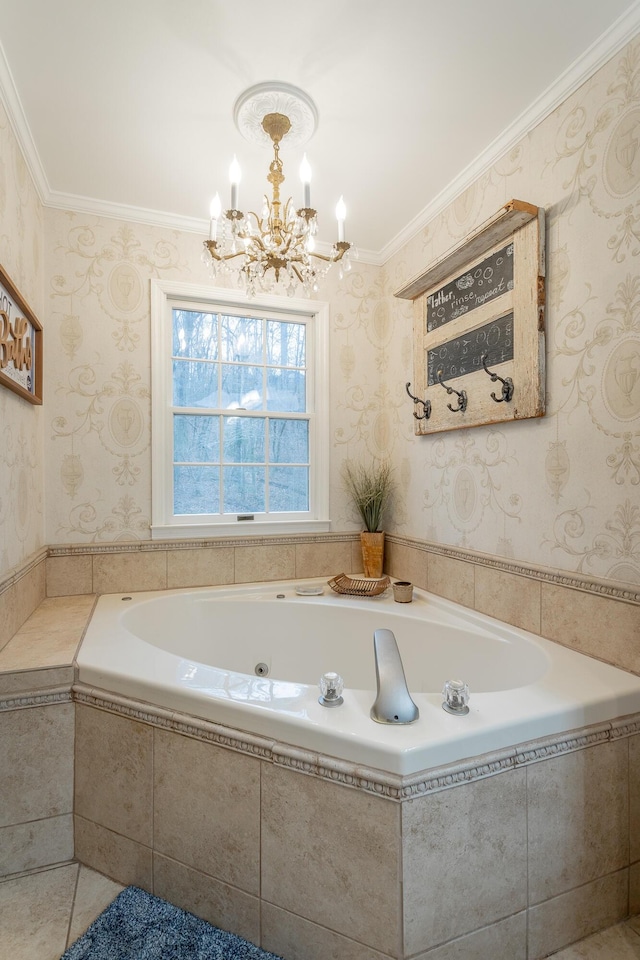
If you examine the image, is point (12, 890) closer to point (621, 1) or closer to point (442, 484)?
point (442, 484)

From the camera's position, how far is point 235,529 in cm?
254

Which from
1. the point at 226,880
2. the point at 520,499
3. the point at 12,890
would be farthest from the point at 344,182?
the point at 12,890

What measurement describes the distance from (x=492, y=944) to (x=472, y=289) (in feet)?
6.77

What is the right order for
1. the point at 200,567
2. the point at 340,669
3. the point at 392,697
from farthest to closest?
the point at 200,567 < the point at 340,669 < the point at 392,697

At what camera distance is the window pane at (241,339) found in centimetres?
258

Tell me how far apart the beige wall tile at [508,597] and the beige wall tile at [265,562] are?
1.02 meters

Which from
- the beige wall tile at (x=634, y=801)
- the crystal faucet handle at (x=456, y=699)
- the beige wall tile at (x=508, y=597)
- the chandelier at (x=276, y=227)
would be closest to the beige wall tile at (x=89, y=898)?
the crystal faucet handle at (x=456, y=699)

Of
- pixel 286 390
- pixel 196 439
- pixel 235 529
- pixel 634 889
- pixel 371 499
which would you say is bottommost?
pixel 634 889

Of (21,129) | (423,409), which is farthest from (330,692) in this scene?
(21,129)

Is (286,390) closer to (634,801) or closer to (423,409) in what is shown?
(423,409)

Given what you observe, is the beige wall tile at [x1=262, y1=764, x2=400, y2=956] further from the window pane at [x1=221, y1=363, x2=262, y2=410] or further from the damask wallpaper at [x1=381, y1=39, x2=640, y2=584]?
the window pane at [x1=221, y1=363, x2=262, y2=410]

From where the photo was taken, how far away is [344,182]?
2.11 meters

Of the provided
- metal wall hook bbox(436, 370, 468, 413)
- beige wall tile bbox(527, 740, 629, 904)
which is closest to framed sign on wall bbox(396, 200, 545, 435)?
metal wall hook bbox(436, 370, 468, 413)

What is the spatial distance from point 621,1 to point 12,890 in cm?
303
